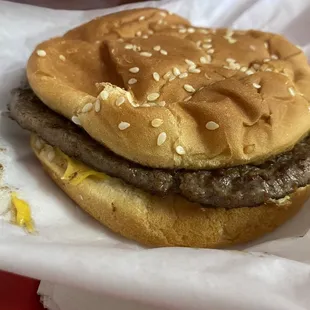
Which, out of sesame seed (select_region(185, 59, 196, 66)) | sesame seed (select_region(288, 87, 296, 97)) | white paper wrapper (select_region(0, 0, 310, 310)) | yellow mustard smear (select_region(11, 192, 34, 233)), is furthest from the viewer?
sesame seed (select_region(185, 59, 196, 66))

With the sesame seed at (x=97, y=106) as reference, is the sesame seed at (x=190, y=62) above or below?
above

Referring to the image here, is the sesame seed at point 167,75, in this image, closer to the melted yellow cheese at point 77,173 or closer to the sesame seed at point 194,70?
the sesame seed at point 194,70

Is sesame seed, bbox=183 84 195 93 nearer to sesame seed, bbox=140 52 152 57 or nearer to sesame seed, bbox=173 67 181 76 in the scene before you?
sesame seed, bbox=173 67 181 76

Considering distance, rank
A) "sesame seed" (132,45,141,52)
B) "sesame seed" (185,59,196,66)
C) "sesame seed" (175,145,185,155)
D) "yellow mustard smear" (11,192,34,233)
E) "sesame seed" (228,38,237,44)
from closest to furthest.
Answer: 1. "sesame seed" (175,145,185,155)
2. "yellow mustard smear" (11,192,34,233)
3. "sesame seed" (185,59,196,66)
4. "sesame seed" (132,45,141,52)
5. "sesame seed" (228,38,237,44)

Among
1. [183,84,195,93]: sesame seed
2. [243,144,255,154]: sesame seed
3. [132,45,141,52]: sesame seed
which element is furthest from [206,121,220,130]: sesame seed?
[132,45,141,52]: sesame seed

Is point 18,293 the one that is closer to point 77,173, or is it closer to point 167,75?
point 77,173

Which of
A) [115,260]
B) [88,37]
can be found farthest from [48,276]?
[88,37]

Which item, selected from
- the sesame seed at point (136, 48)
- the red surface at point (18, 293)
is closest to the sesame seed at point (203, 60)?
the sesame seed at point (136, 48)
